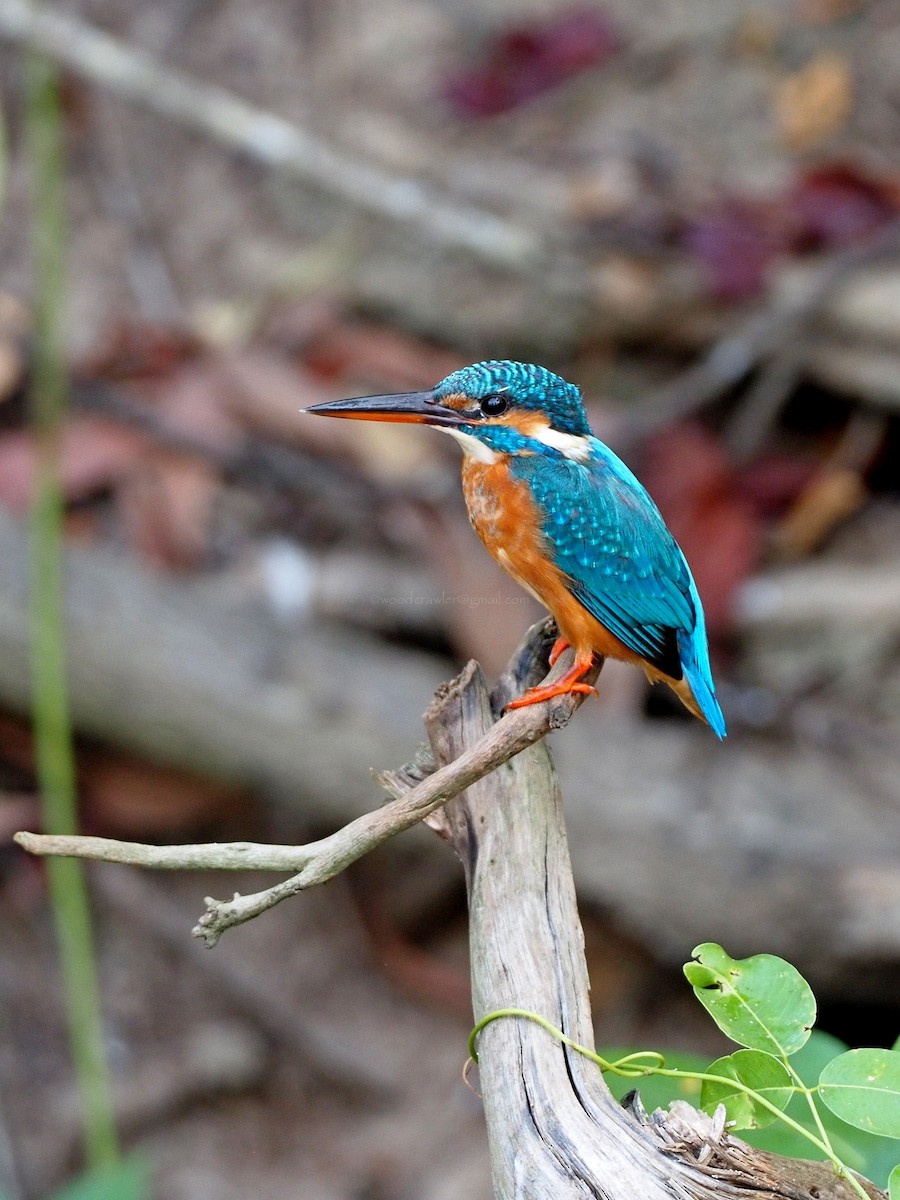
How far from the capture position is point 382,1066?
4.56m

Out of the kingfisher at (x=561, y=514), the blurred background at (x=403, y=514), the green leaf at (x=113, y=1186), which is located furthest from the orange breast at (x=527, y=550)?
the green leaf at (x=113, y=1186)

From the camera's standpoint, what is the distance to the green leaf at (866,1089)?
4.78 feet

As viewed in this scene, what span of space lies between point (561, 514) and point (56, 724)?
6.59 feet

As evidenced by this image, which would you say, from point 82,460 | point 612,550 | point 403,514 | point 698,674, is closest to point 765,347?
point 403,514

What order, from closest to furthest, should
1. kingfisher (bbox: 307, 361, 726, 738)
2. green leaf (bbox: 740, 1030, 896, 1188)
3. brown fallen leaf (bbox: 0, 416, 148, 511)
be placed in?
green leaf (bbox: 740, 1030, 896, 1188)
kingfisher (bbox: 307, 361, 726, 738)
brown fallen leaf (bbox: 0, 416, 148, 511)

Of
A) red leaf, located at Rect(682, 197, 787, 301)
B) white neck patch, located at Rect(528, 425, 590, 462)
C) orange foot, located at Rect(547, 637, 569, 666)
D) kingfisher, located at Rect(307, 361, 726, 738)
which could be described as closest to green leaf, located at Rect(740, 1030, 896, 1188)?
kingfisher, located at Rect(307, 361, 726, 738)

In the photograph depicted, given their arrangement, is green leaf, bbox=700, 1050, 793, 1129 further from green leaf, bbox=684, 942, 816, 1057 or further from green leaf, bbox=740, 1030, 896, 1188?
green leaf, bbox=740, 1030, 896, 1188

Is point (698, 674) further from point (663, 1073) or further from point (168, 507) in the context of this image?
point (168, 507)

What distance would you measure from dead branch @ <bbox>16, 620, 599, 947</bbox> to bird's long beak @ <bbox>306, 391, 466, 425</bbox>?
0.72 m

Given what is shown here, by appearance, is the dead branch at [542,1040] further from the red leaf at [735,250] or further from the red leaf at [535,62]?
the red leaf at [535,62]

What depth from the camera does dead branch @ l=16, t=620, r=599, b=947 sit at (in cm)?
157

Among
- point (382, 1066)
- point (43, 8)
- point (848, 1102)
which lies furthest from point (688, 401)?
point (848, 1102)

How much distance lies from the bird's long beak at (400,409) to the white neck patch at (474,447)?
0.12 ft

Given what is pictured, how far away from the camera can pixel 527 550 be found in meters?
2.51
